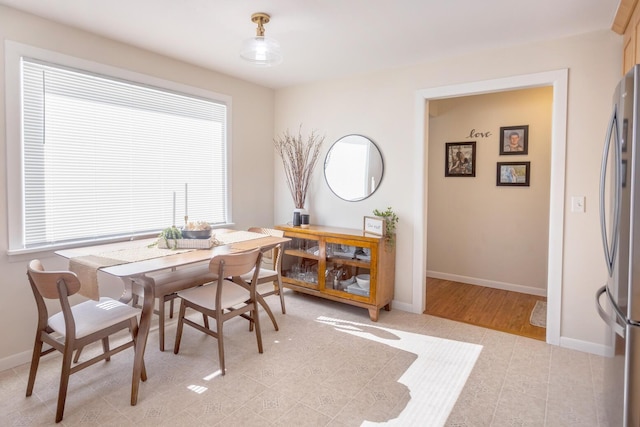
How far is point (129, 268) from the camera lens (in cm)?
212

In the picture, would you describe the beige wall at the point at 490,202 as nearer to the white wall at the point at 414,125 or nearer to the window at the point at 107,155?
the white wall at the point at 414,125

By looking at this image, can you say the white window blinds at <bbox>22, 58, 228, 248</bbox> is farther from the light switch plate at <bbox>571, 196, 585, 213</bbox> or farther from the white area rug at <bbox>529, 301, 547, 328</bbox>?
the white area rug at <bbox>529, 301, 547, 328</bbox>

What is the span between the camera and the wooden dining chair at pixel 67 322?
190 centimetres

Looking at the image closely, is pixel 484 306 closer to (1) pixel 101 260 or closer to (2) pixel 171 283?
(2) pixel 171 283

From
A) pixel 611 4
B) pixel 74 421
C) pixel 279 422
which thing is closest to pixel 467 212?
pixel 611 4

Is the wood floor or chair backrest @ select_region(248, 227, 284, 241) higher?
chair backrest @ select_region(248, 227, 284, 241)

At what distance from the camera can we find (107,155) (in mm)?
3006

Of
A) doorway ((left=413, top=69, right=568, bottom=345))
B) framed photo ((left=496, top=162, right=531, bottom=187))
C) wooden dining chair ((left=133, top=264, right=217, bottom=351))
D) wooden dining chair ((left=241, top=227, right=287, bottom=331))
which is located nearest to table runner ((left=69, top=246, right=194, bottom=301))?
wooden dining chair ((left=133, top=264, right=217, bottom=351))

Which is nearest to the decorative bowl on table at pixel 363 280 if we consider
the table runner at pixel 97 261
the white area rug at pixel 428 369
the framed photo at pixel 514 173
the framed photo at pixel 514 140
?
the white area rug at pixel 428 369

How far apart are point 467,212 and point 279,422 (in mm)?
3552

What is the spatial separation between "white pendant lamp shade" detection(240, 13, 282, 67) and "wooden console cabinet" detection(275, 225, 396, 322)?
1782mm

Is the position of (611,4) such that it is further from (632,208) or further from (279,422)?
(279,422)

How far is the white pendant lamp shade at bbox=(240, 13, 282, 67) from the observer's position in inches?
90.2

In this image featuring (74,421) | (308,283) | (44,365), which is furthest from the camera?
(308,283)
